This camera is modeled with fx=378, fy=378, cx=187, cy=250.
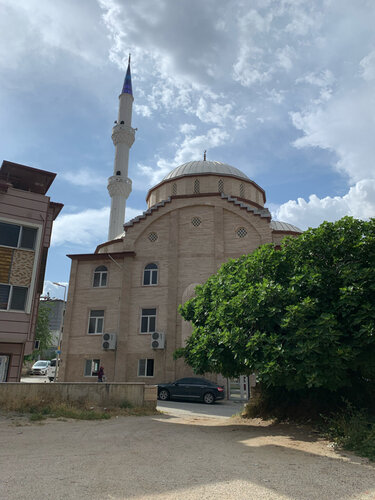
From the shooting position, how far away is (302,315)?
9547 millimetres

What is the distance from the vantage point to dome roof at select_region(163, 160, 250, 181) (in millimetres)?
32022

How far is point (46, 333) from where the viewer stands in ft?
147

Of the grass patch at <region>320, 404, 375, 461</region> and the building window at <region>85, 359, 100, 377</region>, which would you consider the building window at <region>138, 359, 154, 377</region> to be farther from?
the grass patch at <region>320, 404, 375, 461</region>

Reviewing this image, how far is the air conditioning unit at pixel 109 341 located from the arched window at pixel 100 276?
158 inches

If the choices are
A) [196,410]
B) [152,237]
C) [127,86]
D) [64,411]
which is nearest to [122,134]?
[127,86]

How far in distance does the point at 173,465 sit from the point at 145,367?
60.1 ft

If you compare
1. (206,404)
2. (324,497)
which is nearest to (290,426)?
(324,497)

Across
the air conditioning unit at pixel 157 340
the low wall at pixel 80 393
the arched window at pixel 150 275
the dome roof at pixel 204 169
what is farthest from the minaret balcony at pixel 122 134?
the low wall at pixel 80 393

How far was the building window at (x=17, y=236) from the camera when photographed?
15.3 meters

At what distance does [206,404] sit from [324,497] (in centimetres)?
1626

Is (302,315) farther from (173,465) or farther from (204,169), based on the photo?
(204,169)

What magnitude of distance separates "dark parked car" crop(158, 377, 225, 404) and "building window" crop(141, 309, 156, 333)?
4.31 meters

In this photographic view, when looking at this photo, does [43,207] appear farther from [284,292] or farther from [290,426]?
[290,426]

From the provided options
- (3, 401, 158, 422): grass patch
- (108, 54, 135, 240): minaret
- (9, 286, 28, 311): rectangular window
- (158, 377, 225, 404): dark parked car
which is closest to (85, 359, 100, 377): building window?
(158, 377, 225, 404): dark parked car
